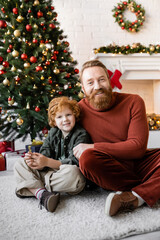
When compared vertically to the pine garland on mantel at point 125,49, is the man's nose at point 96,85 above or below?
below

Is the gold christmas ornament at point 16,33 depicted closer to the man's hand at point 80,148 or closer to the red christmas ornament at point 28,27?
the red christmas ornament at point 28,27

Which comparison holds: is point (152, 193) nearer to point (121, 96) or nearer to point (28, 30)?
point (121, 96)

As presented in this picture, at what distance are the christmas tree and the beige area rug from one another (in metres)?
1.04

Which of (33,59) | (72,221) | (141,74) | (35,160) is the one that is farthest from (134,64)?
(72,221)

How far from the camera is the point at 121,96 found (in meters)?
1.38

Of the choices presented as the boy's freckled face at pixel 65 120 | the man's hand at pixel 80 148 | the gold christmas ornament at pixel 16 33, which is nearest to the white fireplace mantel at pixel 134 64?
the gold christmas ornament at pixel 16 33

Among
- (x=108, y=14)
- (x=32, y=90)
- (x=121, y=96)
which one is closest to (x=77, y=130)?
(x=121, y=96)

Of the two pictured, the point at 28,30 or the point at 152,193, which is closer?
the point at 152,193

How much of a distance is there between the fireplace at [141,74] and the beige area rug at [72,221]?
2.14 meters

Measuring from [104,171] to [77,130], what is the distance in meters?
0.35

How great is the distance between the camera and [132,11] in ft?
11.0

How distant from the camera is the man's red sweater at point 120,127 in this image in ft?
3.69

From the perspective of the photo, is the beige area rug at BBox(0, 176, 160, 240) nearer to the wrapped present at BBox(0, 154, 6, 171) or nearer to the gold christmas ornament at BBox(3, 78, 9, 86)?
the wrapped present at BBox(0, 154, 6, 171)

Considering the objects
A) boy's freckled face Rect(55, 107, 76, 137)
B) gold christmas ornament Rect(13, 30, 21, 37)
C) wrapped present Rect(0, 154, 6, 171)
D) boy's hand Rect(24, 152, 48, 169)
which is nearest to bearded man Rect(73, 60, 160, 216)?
boy's freckled face Rect(55, 107, 76, 137)
